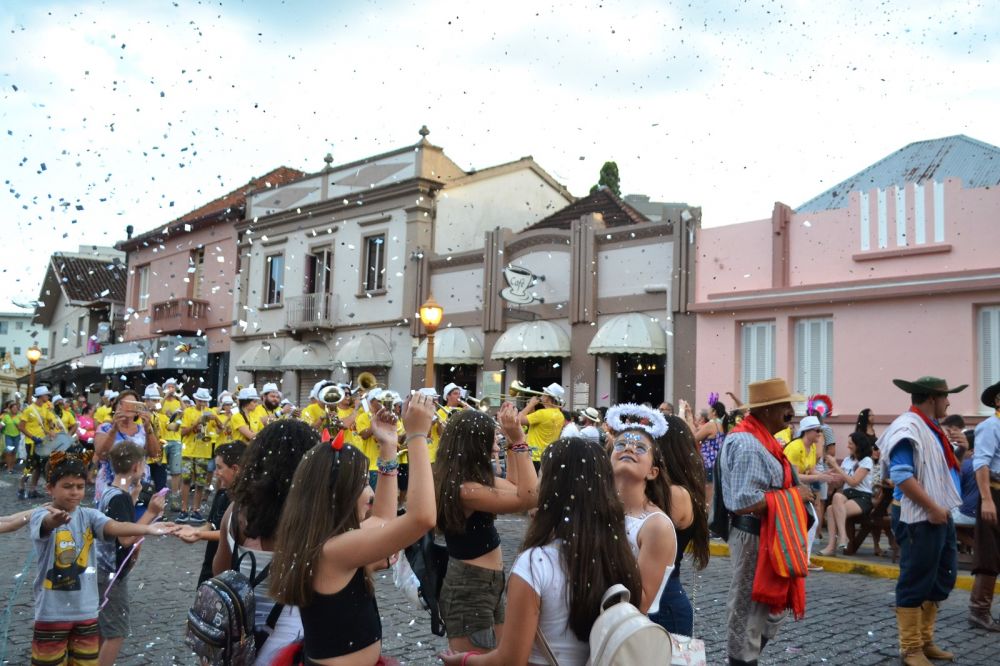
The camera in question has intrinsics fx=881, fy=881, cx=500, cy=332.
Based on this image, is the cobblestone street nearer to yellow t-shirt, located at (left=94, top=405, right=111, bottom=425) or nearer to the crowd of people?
the crowd of people

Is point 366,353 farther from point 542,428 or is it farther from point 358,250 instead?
point 542,428

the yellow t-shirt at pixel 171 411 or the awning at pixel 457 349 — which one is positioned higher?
the awning at pixel 457 349

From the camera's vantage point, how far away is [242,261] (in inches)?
1134

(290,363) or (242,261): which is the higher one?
(242,261)

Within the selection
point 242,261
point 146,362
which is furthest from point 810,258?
point 146,362

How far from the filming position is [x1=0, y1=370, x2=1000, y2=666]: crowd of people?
2.78m

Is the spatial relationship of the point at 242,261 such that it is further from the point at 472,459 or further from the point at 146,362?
the point at 472,459

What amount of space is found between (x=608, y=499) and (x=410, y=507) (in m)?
0.65

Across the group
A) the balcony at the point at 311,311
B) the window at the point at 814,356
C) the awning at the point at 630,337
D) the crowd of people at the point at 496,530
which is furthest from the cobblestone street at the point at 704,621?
the balcony at the point at 311,311

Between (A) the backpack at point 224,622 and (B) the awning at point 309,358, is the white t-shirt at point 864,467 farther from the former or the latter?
(B) the awning at point 309,358

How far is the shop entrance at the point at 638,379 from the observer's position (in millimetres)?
18516

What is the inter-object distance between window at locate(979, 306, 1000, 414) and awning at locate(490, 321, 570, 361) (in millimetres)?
8188

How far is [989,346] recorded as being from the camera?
45.8 ft

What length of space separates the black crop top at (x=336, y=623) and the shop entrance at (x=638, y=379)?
15886 millimetres
